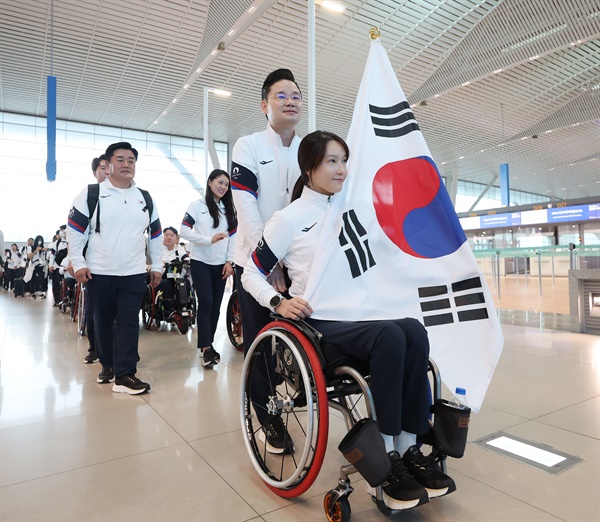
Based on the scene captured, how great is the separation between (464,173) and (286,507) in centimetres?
2558

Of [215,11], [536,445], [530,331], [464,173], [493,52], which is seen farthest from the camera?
[464,173]

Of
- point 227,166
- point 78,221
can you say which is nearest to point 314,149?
point 78,221

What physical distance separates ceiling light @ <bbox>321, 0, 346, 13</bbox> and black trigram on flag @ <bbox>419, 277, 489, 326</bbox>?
324 inches

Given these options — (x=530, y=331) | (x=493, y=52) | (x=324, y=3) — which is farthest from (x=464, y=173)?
(x=530, y=331)

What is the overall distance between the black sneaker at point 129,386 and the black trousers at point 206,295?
72 centimetres

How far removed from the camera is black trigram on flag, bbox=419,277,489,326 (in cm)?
154

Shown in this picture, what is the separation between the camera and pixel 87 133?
1612 cm

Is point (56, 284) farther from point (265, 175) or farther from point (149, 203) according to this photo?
point (265, 175)

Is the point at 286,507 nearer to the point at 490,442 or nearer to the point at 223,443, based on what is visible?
the point at 223,443

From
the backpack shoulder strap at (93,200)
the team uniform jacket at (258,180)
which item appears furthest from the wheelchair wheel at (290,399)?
the backpack shoulder strap at (93,200)

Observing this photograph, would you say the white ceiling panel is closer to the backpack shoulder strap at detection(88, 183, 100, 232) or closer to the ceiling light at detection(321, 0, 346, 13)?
the ceiling light at detection(321, 0, 346, 13)

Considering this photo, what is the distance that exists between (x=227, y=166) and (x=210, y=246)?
15637 millimetres

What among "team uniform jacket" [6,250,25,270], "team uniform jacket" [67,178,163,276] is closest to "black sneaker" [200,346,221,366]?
"team uniform jacket" [67,178,163,276]

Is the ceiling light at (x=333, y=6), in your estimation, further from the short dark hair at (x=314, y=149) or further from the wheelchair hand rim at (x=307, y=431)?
the wheelchair hand rim at (x=307, y=431)
